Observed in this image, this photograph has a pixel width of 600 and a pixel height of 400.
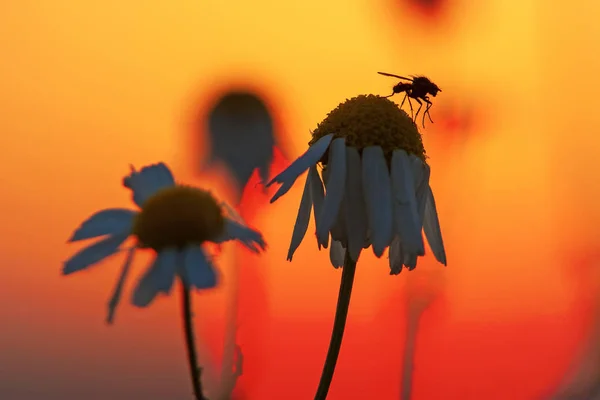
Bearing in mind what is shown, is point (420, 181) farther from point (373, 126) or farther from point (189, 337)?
point (189, 337)

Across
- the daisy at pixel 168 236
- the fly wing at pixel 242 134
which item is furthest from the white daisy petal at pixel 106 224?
the fly wing at pixel 242 134

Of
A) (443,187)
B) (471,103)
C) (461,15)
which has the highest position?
(461,15)

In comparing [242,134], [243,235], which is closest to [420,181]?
[243,235]

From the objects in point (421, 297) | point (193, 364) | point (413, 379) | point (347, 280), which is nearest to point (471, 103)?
point (421, 297)

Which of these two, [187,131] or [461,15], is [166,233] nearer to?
[187,131]

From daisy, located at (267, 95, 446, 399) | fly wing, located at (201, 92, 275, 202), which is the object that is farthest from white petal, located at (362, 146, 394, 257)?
fly wing, located at (201, 92, 275, 202)

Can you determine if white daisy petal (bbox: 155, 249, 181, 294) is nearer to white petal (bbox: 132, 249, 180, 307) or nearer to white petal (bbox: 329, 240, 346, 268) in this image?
white petal (bbox: 132, 249, 180, 307)

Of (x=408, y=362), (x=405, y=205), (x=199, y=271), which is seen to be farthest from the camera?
(x=408, y=362)
